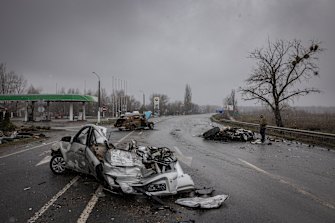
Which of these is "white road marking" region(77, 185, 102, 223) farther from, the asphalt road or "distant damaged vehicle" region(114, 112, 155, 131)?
"distant damaged vehicle" region(114, 112, 155, 131)

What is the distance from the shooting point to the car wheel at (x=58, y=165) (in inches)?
320

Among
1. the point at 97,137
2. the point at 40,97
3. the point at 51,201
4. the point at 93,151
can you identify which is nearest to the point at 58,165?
the point at 97,137

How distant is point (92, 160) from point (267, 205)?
418 centimetres

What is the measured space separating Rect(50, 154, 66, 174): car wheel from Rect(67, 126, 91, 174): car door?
472mm

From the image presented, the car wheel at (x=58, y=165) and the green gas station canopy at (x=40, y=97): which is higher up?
the green gas station canopy at (x=40, y=97)

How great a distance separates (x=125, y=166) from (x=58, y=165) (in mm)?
3426

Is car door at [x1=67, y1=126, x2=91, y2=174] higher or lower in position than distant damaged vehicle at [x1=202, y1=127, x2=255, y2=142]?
higher

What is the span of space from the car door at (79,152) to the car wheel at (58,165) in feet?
1.55

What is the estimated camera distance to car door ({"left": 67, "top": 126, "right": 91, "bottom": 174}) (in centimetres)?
705

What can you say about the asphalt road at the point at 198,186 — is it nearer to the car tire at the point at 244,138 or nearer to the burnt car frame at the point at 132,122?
the car tire at the point at 244,138

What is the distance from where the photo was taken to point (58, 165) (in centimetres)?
816

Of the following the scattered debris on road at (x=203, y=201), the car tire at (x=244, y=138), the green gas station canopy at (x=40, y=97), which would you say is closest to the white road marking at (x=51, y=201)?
the scattered debris on road at (x=203, y=201)

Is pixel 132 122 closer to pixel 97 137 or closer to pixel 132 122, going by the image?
pixel 132 122

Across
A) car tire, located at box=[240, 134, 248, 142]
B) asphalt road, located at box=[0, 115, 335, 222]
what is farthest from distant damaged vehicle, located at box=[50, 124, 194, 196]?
car tire, located at box=[240, 134, 248, 142]
